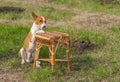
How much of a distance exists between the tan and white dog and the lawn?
138mm

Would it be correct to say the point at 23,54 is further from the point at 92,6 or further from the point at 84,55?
the point at 92,6

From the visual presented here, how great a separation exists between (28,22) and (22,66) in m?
4.08

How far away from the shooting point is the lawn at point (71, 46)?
6.79 meters

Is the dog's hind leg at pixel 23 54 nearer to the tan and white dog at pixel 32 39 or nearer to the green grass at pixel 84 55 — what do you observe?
the tan and white dog at pixel 32 39

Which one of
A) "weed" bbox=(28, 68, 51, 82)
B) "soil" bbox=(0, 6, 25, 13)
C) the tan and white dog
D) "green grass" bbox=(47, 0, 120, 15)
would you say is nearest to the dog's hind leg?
the tan and white dog

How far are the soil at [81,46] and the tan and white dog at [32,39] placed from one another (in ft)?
4.45

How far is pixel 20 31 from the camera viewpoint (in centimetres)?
982

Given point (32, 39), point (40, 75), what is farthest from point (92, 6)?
point (40, 75)

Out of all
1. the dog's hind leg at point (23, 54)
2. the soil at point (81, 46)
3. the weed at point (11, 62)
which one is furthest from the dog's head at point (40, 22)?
the soil at point (81, 46)

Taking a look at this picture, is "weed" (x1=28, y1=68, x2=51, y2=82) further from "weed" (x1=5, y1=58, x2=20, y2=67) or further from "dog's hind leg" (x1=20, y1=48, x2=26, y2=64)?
"weed" (x1=5, y1=58, x2=20, y2=67)

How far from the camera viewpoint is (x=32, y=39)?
7.05m

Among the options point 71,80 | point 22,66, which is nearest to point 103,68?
point 71,80

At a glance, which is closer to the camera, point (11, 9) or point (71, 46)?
point (71, 46)

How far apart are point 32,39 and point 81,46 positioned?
1.87 m
